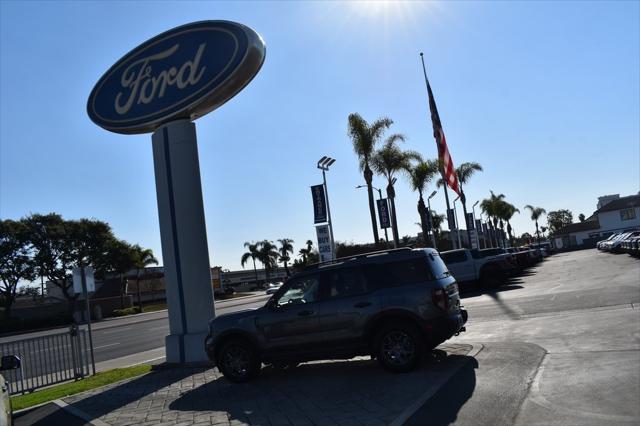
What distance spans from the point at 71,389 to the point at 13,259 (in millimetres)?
46649

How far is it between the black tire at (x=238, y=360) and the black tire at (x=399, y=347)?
86.8 inches

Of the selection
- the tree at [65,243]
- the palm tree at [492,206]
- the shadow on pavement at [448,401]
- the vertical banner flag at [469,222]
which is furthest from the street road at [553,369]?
the palm tree at [492,206]

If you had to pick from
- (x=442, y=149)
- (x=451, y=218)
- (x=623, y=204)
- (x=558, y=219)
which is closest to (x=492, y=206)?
(x=623, y=204)

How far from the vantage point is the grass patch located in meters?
10.2

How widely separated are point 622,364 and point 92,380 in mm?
10239

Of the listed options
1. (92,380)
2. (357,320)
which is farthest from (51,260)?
(357,320)

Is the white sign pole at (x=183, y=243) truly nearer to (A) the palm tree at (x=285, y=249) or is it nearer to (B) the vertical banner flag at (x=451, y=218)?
(B) the vertical banner flag at (x=451, y=218)

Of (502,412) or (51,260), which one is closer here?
(502,412)

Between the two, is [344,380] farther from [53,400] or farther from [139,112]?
[139,112]

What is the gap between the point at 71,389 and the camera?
10961 millimetres

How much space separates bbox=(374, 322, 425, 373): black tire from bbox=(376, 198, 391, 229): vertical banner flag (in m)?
22.0

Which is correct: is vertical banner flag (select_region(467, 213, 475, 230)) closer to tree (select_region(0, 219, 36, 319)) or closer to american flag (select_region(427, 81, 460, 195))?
american flag (select_region(427, 81, 460, 195))

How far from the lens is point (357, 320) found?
8.68 meters

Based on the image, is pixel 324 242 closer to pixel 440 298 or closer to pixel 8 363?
pixel 440 298
